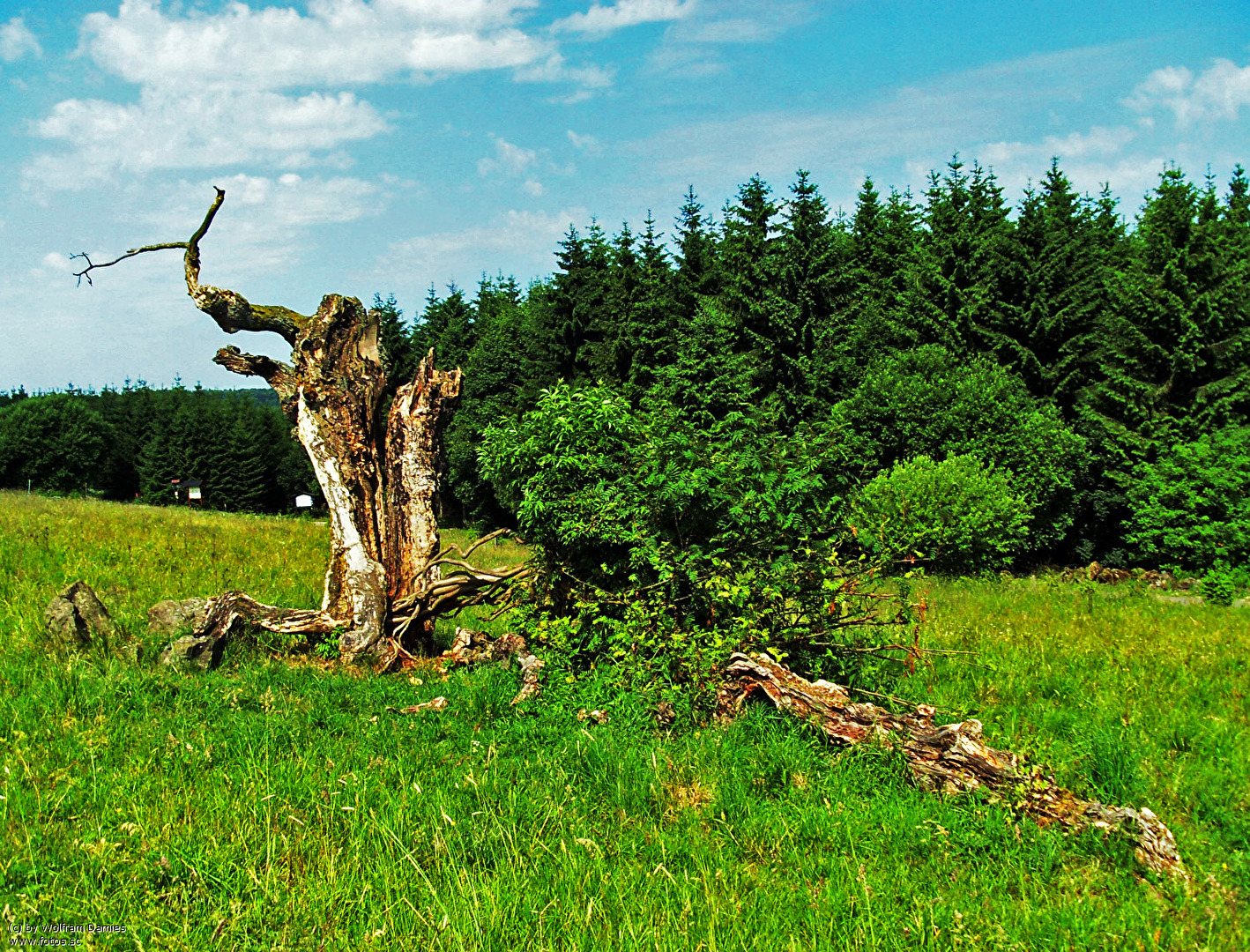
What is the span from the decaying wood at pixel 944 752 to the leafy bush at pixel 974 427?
2030 centimetres

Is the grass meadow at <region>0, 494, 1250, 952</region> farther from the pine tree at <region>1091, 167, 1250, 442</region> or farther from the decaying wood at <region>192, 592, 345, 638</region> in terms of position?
the pine tree at <region>1091, 167, 1250, 442</region>

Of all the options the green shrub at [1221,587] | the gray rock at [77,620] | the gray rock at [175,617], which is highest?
the gray rock at [77,620]

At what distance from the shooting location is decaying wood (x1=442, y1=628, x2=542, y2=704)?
20.8 feet

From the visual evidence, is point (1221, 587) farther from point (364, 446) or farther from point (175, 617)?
point (175, 617)

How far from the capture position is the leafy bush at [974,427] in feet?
85.5

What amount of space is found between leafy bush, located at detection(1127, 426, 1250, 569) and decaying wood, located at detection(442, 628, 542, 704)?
19814 mm

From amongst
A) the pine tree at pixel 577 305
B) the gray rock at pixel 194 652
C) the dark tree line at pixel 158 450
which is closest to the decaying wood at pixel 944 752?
the gray rock at pixel 194 652

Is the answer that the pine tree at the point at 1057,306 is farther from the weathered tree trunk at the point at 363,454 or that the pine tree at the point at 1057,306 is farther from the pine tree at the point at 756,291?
the weathered tree trunk at the point at 363,454

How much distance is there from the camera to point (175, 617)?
296 inches

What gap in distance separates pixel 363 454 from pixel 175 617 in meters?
2.31

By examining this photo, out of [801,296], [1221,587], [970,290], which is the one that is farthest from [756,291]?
[1221,587]

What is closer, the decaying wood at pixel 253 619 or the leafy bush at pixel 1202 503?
the decaying wood at pixel 253 619

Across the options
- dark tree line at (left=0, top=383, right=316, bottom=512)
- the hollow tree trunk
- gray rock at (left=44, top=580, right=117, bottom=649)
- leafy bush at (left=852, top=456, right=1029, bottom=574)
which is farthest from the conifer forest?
dark tree line at (left=0, top=383, right=316, bottom=512)

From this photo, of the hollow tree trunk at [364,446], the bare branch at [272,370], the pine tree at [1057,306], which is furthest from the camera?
the pine tree at [1057,306]
